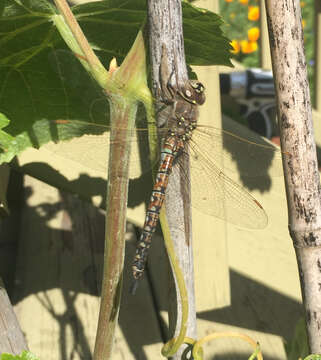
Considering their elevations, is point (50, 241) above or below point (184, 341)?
above

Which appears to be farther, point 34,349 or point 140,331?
point 140,331

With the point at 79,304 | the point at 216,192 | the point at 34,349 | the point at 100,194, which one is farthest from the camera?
the point at 79,304

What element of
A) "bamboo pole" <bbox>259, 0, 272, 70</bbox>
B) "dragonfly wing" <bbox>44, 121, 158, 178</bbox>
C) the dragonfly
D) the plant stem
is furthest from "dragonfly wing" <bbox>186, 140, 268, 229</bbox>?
"bamboo pole" <bbox>259, 0, 272, 70</bbox>

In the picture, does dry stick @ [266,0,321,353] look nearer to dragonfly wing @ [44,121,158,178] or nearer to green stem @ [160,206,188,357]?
green stem @ [160,206,188,357]

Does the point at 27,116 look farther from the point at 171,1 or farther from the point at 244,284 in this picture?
the point at 244,284

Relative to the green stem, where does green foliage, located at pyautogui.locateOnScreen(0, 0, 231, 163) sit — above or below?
above

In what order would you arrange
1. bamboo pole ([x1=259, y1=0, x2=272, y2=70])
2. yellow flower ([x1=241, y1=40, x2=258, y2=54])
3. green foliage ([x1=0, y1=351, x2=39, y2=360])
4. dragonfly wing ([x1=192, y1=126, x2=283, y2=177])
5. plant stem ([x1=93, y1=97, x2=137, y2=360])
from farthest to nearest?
yellow flower ([x1=241, y1=40, x2=258, y2=54])
bamboo pole ([x1=259, y1=0, x2=272, y2=70])
dragonfly wing ([x1=192, y1=126, x2=283, y2=177])
plant stem ([x1=93, y1=97, x2=137, y2=360])
green foliage ([x1=0, y1=351, x2=39, y2=360])

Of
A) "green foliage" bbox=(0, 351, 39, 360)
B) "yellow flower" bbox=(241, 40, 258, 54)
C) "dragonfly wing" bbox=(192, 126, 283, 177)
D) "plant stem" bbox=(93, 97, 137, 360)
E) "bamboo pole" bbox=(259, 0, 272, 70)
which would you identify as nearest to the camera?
"green foliage" bbox=(0, 351, 39, 360)

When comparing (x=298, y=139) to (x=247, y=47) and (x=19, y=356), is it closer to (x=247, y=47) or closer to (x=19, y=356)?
(x=19, y=356)

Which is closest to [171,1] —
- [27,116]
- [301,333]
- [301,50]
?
[301,50]
